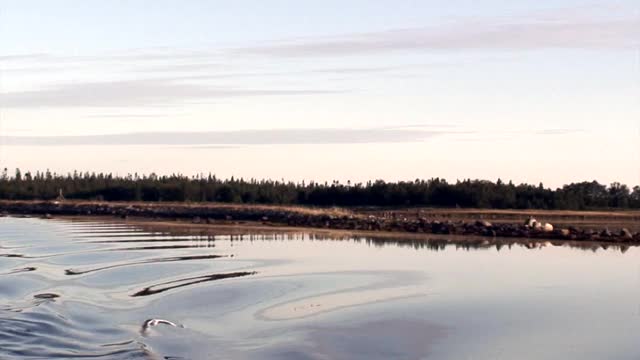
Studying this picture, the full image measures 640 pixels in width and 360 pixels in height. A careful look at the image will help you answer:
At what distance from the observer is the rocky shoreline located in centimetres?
3953

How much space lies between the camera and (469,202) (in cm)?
5784

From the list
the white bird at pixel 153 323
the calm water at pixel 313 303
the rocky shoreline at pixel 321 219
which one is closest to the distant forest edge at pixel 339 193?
the rocky shoreline at pixel 321 219

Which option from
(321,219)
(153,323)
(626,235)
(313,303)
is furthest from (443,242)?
(153,323)

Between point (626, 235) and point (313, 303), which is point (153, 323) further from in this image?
point (626, 235)

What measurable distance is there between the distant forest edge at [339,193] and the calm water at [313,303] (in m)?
26.6

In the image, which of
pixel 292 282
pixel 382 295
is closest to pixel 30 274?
pixel 292 282

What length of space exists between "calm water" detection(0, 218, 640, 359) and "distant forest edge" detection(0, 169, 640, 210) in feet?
87.3

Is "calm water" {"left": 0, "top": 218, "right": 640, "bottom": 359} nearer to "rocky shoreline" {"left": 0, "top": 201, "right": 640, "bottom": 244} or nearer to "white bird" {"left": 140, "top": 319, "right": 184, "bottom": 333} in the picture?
"white bird" {"left": 140, "top": 319, "right": 184, "bottom": 333}

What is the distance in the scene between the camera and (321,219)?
46.6 meters

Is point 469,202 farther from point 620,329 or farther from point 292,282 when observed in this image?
point 620,329

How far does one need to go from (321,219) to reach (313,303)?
90.4 ft

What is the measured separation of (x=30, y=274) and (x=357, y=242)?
1447cm

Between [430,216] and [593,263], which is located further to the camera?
[430,216]

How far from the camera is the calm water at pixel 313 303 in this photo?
14.7 meters
